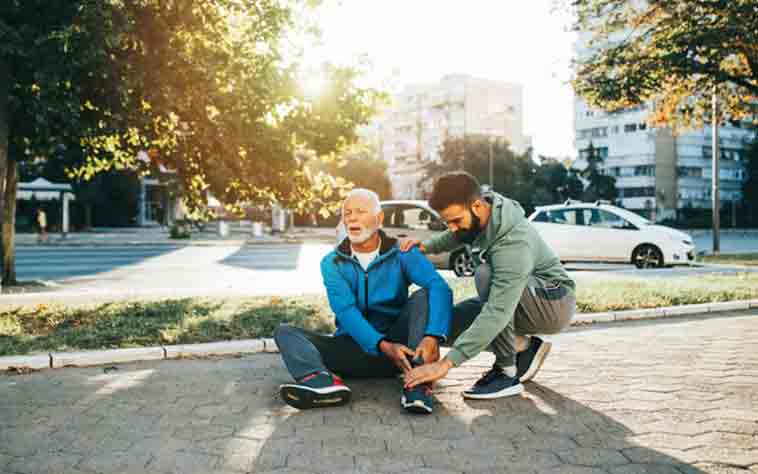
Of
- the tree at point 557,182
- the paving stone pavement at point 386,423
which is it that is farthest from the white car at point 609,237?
the tree at point 557,182

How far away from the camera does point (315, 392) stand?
414 centimetres

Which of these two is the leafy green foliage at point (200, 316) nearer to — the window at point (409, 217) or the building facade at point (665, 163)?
the window at point (409, 217)

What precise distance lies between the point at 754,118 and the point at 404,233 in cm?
1419

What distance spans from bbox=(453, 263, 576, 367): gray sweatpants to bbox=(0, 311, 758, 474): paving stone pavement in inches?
14.7

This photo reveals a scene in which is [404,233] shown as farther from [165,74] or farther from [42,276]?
[42,276]

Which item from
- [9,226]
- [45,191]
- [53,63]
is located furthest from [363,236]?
[45,191]

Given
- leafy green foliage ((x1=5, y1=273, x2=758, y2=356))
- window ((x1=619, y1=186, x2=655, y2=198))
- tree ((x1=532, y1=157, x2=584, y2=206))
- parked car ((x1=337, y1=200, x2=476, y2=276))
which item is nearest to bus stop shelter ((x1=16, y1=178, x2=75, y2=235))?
parked car ((x1=337, y1=200, x2=476, y2=276))

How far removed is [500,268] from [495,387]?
89 cm

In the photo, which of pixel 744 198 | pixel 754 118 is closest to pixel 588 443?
pixel 754 118

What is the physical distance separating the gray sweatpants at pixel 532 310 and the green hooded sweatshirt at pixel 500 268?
0.81 ft

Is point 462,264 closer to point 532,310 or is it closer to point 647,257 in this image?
point 647,257

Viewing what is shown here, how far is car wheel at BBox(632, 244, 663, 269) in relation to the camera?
15547 millimetres

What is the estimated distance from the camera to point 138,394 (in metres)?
4.72

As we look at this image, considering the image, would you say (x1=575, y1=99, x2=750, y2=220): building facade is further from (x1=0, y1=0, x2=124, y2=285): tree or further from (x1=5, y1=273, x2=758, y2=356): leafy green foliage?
(x1=0, y1=0, x2=124, y2=285): tree
